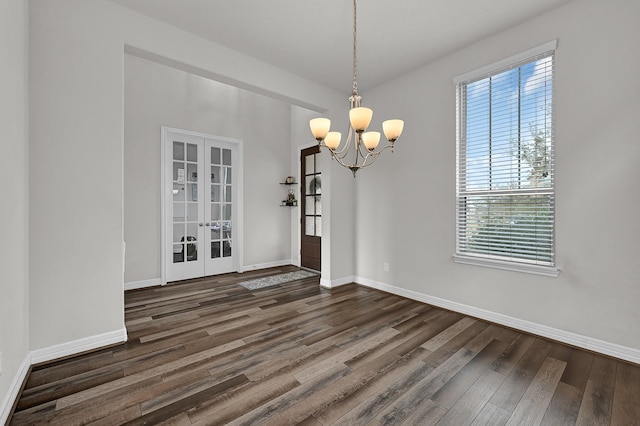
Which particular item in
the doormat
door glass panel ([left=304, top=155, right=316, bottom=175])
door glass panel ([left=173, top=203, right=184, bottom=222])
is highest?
door glass panel ([left=304, top=155, right=316, bottom=175])

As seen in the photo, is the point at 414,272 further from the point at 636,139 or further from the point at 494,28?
the point at 494,28

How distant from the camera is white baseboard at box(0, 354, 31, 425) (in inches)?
62.2

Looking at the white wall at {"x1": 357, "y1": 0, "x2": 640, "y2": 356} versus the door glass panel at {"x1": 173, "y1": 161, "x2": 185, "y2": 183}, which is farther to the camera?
the door glass panel at {"x1": 173, "y1": 161, "x2": 185, "y2": 183}

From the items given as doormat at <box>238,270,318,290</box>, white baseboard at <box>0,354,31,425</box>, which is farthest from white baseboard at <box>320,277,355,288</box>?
white baseboard at <box>0,354,31,425</box>

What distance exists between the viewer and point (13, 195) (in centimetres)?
184

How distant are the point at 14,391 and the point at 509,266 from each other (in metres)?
3.98

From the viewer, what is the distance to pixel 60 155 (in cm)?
230

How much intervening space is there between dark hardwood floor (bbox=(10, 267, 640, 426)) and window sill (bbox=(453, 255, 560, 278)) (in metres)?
0.60

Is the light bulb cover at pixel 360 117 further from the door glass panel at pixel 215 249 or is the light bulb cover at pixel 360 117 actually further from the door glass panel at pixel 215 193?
the door glass panel at pixel 215 249

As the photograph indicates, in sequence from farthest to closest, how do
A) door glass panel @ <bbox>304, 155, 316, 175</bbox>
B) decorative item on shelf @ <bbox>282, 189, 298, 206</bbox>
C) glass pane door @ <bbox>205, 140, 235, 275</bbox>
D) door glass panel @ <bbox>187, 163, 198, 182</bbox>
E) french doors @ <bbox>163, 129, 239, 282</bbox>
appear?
decorative item on shelf @ <bbox>282, 189, 298, 206</bbox> → door glass panel @ <bbox>304, 155, 316, 175</bbox> → glass pane door @ <bbox>205, 140, 235, 275</bbox> → door glass panel @ <bbox>187, 163, 198, 182</bbox> → french doors @ <bbox>163, 129, 239, 282</bbox>

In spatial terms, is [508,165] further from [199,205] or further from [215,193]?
[199,205]

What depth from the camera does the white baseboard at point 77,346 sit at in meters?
2.23

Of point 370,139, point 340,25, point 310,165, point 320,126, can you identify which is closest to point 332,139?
point 320,126

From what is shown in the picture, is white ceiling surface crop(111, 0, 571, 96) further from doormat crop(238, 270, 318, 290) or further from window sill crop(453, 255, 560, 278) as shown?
doormat crop(238, 270, 318, 290)
